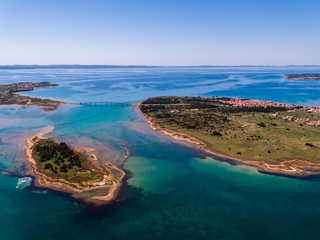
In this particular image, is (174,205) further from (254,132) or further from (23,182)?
(254,132)

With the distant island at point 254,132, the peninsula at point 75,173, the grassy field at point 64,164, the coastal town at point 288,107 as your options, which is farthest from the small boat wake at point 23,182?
the coastal town at point 288,107

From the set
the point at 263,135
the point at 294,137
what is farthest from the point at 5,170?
the point at 294,137

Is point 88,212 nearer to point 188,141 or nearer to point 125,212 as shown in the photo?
point 125,212

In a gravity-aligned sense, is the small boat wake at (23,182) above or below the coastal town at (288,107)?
below

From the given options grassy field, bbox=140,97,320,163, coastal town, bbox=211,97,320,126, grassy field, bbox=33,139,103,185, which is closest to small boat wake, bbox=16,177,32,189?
grassy field, bbox=33,139,103,185

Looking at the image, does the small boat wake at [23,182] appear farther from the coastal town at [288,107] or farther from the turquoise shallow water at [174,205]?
the coastal town at [288,107]

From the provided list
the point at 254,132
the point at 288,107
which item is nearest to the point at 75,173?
the point at 254,132

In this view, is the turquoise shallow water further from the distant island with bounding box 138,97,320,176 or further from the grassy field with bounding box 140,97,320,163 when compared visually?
the grassy field with bounding box 140,97,320,163
